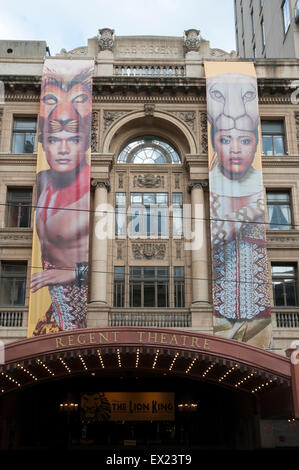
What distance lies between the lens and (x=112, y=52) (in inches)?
1230

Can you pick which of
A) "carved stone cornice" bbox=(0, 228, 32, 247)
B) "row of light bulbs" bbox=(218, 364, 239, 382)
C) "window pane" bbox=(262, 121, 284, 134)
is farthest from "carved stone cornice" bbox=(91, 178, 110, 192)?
"row of light bulbs" bbox=(218, 364, 239, 382)

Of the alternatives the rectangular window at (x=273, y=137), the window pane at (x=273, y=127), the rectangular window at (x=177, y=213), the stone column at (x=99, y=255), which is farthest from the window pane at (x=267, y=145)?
the stone column at (x=99, y=255)

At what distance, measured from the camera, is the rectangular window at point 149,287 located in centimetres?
2759

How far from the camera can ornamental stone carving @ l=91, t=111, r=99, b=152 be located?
29438mm

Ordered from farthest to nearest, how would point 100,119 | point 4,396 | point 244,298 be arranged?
point 100,119
point 244,298
point 4,396

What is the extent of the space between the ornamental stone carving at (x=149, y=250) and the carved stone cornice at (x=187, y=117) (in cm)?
689

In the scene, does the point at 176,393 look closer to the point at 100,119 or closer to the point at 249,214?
the point at 249,214

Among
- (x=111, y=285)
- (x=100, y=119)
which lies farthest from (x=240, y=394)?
(x=100, y=119)

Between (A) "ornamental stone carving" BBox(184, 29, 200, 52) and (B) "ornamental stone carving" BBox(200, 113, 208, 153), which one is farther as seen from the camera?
(A) "ornamental stone carving" BBox(184, 29, 200, 52)

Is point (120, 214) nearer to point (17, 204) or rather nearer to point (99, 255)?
point (99, 255)

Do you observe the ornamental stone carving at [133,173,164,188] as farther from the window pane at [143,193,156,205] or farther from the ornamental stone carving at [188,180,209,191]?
the ornamental stone carving at [188,180,209,191]

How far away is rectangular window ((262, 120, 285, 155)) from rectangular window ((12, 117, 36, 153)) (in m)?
12.9

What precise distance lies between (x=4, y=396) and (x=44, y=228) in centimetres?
808

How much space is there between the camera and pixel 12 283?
27453 millimetres
